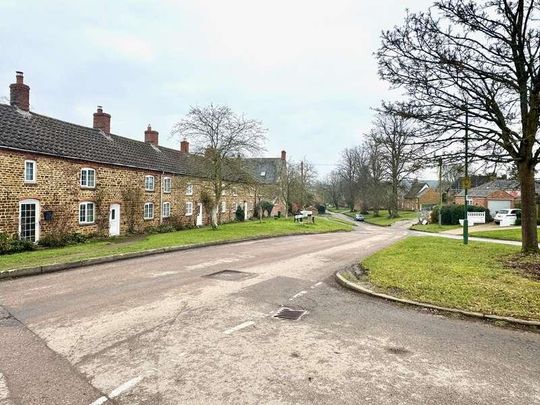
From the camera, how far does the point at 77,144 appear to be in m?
23.2

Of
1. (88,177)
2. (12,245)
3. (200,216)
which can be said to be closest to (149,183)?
(88,177)

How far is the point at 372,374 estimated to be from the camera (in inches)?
163

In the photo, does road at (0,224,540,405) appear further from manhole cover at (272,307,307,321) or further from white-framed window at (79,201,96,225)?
white-framed window at (79,201,96,225)

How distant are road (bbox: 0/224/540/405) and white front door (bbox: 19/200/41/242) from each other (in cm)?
1224

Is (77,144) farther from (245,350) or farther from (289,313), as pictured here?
(245,350)

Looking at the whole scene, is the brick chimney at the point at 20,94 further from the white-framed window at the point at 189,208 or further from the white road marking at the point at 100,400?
the white road marking at the point at 100,400

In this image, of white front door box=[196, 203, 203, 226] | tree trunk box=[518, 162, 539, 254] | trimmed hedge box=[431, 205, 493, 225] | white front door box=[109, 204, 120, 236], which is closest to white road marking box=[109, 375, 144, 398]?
tree trunk box=[518, 162, 539, 254]

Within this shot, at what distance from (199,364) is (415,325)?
12.3 feet

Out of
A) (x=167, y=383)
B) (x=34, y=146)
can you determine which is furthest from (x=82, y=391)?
(x=34, y=146)

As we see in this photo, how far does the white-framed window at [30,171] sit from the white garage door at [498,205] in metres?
49.0

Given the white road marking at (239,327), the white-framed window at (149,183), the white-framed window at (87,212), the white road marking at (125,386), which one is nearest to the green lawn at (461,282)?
the white road marking at (239,327)

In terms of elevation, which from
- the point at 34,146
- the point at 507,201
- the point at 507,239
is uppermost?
the point at 34,146

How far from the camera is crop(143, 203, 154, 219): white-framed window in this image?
27609 mm

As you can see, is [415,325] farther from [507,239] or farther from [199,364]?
[507,239]
